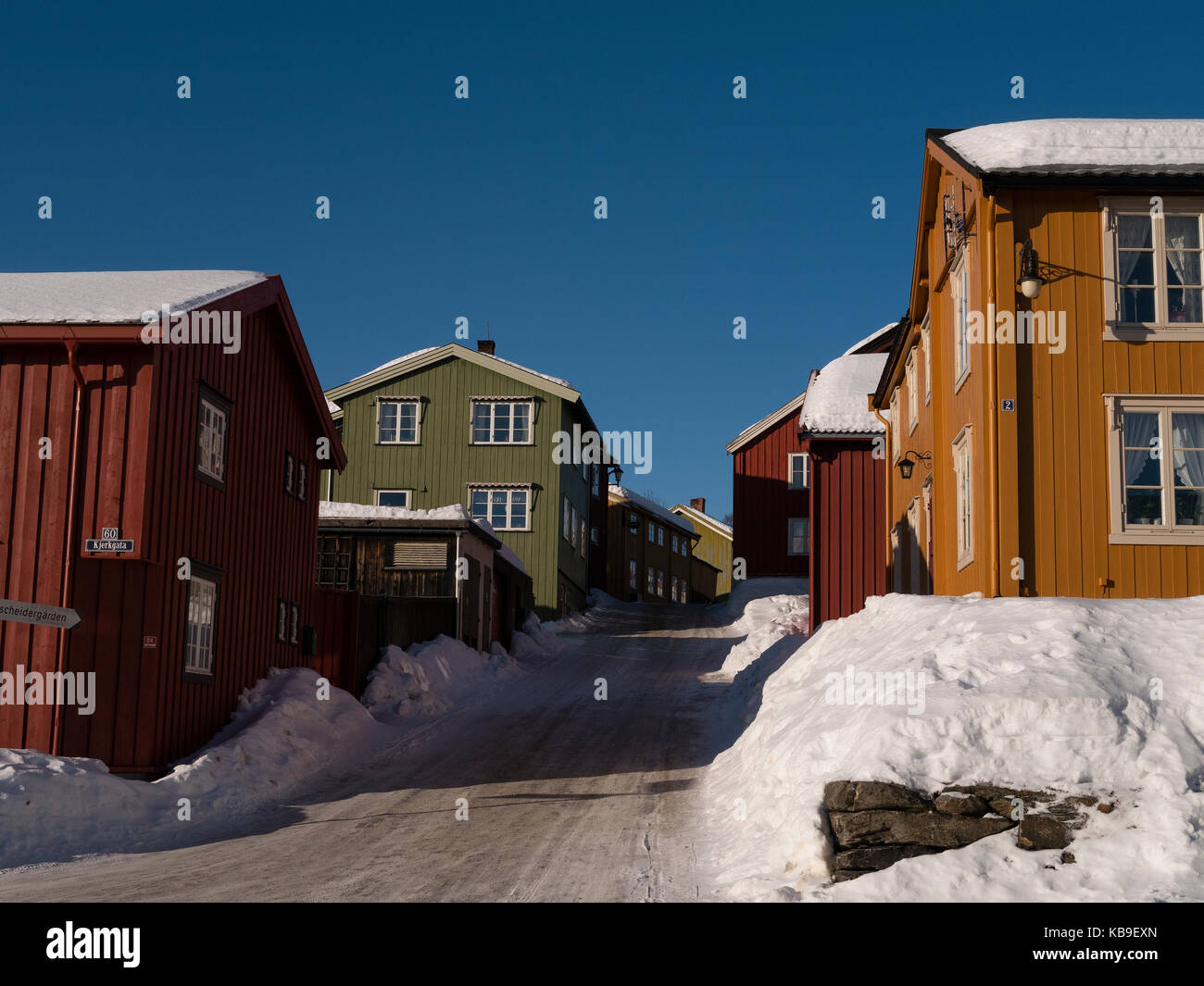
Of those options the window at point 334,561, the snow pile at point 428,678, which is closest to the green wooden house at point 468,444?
the window at point 334,561

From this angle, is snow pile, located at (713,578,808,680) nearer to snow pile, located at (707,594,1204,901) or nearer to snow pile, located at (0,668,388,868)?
snow pile, located at (0,668,388,868)

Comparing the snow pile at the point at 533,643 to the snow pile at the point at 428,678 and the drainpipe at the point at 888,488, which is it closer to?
the snow pile at the point at 428,678

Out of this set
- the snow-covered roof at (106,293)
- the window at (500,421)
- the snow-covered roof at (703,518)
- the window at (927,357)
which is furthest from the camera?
the snow-covered roof at (703,518)

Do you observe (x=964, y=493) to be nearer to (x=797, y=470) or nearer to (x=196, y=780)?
(x=196, y=780)

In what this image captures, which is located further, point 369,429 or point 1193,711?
point 369,429

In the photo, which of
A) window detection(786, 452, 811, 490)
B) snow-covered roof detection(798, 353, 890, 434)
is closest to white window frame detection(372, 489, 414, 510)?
window detection(786, 452, 811, 490)

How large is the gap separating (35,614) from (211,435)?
616 cm

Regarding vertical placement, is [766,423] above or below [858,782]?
above

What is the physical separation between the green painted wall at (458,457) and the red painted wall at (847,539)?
43.6 feet

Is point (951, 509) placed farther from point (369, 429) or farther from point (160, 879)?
point (369, 429)

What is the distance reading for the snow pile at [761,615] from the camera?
27.9 meters

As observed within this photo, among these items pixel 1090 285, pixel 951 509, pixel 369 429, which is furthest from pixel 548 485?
pixel 1090 285

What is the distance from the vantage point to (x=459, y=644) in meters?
25.6
